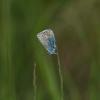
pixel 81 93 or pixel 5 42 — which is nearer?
pixel 5 42

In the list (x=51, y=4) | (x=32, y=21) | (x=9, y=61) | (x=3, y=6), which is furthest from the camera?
(x=51, y=4)

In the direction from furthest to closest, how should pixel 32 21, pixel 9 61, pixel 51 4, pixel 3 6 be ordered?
pixel 51 4 → pixel 32 21 → pixel 3 6 → pixel 9 61

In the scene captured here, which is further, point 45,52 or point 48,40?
point 45,52

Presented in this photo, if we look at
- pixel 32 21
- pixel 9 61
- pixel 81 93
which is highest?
pixel 32 21

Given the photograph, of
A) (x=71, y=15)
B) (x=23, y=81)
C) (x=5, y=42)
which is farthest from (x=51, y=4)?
(x=5, y=42)

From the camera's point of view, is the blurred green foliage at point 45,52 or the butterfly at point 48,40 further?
the blurred green foliage at point 45,52

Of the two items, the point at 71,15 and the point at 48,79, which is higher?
the point at 71,15

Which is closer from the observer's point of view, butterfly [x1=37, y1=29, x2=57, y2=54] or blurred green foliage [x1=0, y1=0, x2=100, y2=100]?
butterfly [x1=37, y1=29, x2=57, y2=54]

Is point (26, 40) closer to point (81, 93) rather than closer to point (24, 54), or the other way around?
point (24, 54)
